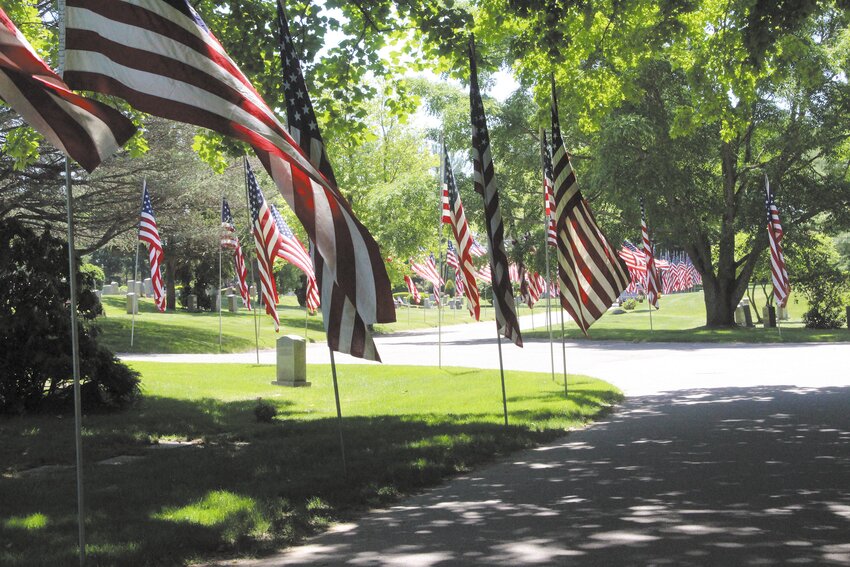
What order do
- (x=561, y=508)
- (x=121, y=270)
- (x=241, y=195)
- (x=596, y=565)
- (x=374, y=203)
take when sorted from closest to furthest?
1. (x=596, y=565)
2. (x=561, y=508)
3. (x=241, y=195)
4. (x=374, y=203)
5. (x=121, y=270)

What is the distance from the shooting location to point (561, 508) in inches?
278

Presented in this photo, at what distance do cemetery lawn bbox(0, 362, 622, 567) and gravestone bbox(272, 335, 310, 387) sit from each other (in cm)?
65

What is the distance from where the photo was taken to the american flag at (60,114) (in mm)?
5398

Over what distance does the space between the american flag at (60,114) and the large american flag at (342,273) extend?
1901 millimetres

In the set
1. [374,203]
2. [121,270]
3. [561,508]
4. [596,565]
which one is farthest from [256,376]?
[121,270]

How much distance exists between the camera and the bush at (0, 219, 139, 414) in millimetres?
13039

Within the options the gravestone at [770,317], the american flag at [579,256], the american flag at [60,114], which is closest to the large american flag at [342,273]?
the american flag at [60,114]

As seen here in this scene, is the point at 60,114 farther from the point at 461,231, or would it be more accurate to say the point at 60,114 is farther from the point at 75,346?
the point at 461,231

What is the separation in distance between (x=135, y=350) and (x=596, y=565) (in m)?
24.9

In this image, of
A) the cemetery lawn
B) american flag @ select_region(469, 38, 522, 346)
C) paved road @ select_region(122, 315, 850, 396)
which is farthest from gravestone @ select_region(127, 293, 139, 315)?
american flag @ select_region(469, 38, 522, 346)

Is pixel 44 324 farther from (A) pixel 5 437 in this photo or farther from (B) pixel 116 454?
(B) pixel 116 454

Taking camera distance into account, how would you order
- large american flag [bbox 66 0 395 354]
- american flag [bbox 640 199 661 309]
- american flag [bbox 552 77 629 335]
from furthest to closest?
american flag [bbox 640 199 661 309] < american flag [bbox 552 77 629 335] < large american flag [bbox 66 0 395 354]

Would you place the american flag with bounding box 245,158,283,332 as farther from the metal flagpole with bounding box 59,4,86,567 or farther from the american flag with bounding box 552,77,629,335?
the metal flagpole with bounding box 59,4,86,567

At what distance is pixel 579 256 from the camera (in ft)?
45.6
